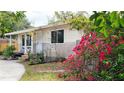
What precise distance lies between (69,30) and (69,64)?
0.93m

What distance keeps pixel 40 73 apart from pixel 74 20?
134 centimetres

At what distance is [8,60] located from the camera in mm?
4957

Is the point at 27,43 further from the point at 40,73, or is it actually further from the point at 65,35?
the point at 65,35

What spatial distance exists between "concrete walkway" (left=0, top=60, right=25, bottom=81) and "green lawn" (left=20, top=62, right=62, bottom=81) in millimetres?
95

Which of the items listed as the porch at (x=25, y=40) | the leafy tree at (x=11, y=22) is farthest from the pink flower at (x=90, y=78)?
the leafy tree at (x=11, y=22)

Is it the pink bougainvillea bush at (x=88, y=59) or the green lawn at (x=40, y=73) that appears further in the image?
the pink bougainvillea bush at (x=88, y=59)

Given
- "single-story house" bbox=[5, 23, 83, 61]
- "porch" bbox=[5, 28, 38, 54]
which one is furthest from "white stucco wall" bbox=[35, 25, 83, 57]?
"porch" bbox=[5, 28, 38, 54]

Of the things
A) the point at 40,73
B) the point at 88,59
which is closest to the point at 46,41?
the point at 40,73

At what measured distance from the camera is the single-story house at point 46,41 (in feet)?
17.0

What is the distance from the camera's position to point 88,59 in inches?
215

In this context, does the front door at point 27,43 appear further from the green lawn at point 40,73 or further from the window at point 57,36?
the window at point 57,36

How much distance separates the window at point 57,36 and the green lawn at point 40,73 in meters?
0.61

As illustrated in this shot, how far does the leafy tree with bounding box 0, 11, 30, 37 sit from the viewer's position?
4.80 metres
